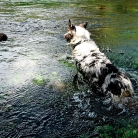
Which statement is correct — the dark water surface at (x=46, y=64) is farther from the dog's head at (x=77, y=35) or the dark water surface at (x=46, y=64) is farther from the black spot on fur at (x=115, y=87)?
the dog's head at (x=77, y=35)

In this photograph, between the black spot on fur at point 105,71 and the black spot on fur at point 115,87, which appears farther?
the black spot on fur at point 105,71

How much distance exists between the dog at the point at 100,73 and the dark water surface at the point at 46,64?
720 millimetres

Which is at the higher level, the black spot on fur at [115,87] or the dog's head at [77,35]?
the dog's head at [77,35]

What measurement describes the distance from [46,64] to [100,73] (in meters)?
3.50

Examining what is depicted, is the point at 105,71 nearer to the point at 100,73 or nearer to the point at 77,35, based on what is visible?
the point at 100,73

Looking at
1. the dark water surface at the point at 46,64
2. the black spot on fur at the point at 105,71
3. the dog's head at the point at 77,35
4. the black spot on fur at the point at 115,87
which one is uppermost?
the dog's head at the point at 77,35

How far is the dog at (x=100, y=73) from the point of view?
5.27 m

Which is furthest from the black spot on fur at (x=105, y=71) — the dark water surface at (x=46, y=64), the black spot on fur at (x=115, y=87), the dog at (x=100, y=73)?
the dark water surface at (x=46, y=64)

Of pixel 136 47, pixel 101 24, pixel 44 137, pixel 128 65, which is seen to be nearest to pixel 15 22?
pixel 101 24

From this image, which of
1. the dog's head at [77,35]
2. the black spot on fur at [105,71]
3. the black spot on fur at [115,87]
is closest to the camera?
the black spot on fur at [115,87]

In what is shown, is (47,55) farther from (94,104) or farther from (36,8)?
(36,8)

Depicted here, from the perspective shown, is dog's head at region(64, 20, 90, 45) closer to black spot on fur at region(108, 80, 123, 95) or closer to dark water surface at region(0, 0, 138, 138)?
dark water surface at region(0, 0, 138, 138)

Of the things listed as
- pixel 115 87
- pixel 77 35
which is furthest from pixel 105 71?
pixel 77 35

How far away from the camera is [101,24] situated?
48.8ft
